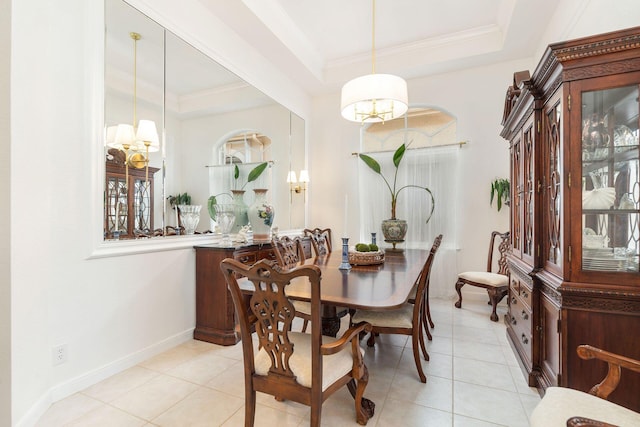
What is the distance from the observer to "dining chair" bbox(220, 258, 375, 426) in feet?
4.25

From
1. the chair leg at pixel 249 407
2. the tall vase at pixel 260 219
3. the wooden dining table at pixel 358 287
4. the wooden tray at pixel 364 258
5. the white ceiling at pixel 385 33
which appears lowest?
the chair leg at pixel 249 407

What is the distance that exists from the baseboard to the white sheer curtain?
10.6 ft

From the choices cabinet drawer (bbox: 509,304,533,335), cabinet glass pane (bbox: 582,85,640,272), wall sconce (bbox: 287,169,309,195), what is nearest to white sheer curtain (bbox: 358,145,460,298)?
wall sconce (bbox: 287,169,309,195)

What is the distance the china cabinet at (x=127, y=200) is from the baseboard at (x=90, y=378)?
37.4 inches

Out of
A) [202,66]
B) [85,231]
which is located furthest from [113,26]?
[85,231]

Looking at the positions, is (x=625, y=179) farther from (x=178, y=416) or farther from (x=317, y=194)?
(x=317, y=194)

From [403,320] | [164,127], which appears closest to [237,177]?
[164,127]

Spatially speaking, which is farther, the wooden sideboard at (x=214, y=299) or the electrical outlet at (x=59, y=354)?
the wooden sideboard at (x=214, y=299)

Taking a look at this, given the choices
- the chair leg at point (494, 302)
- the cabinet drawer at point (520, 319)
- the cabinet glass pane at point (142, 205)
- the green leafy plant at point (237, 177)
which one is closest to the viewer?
the cabinet drawer at point (520, 319)

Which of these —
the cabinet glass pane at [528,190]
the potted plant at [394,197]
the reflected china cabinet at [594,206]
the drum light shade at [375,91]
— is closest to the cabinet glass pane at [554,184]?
the reflected china cabinet at [594,206]

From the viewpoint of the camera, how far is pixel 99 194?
2139 millimetres

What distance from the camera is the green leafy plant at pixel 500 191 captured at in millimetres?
3963

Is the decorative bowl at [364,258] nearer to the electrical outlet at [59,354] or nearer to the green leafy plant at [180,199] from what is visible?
the green leafy plant at [180,199]

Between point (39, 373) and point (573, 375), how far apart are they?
3041 millimetres
